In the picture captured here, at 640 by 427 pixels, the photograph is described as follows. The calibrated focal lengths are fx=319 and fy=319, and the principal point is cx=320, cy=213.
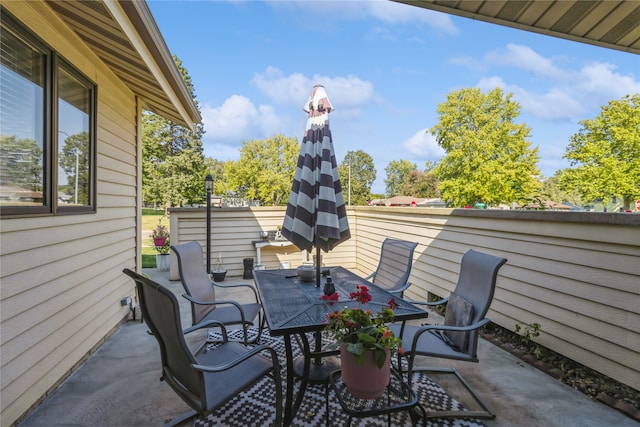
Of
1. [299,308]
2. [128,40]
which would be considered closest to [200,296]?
[299,308]

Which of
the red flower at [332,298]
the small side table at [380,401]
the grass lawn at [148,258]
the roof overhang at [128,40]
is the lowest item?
the grass lawn at [148,258]

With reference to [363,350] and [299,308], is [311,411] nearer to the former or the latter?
[299,308]

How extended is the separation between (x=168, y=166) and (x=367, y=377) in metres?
20.2

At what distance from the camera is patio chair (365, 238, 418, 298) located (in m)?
3.07

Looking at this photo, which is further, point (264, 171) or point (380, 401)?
point (264, 171)

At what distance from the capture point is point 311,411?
209 centimetres

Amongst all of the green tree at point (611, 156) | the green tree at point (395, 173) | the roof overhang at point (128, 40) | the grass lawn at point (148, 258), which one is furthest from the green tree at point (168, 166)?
the green tree at point (395, 173)

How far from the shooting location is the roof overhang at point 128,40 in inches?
80.0

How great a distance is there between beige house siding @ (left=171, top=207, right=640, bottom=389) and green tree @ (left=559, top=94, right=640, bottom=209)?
54.5ft

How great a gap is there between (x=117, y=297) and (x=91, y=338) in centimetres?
73

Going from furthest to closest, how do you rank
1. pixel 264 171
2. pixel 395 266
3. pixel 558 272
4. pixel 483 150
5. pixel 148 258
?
1. pixel 264 171
2. pixel 483 150
3. pixel 148 258
4. pixel 395 266
5. pixel 558 272

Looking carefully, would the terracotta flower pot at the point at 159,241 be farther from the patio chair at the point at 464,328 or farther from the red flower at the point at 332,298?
the patio chair at the point at 464,328

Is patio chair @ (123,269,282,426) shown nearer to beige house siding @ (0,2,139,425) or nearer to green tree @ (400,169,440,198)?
beige house siding @ (0,2,139,425)

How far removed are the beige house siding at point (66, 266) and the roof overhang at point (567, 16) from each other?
282 cm
